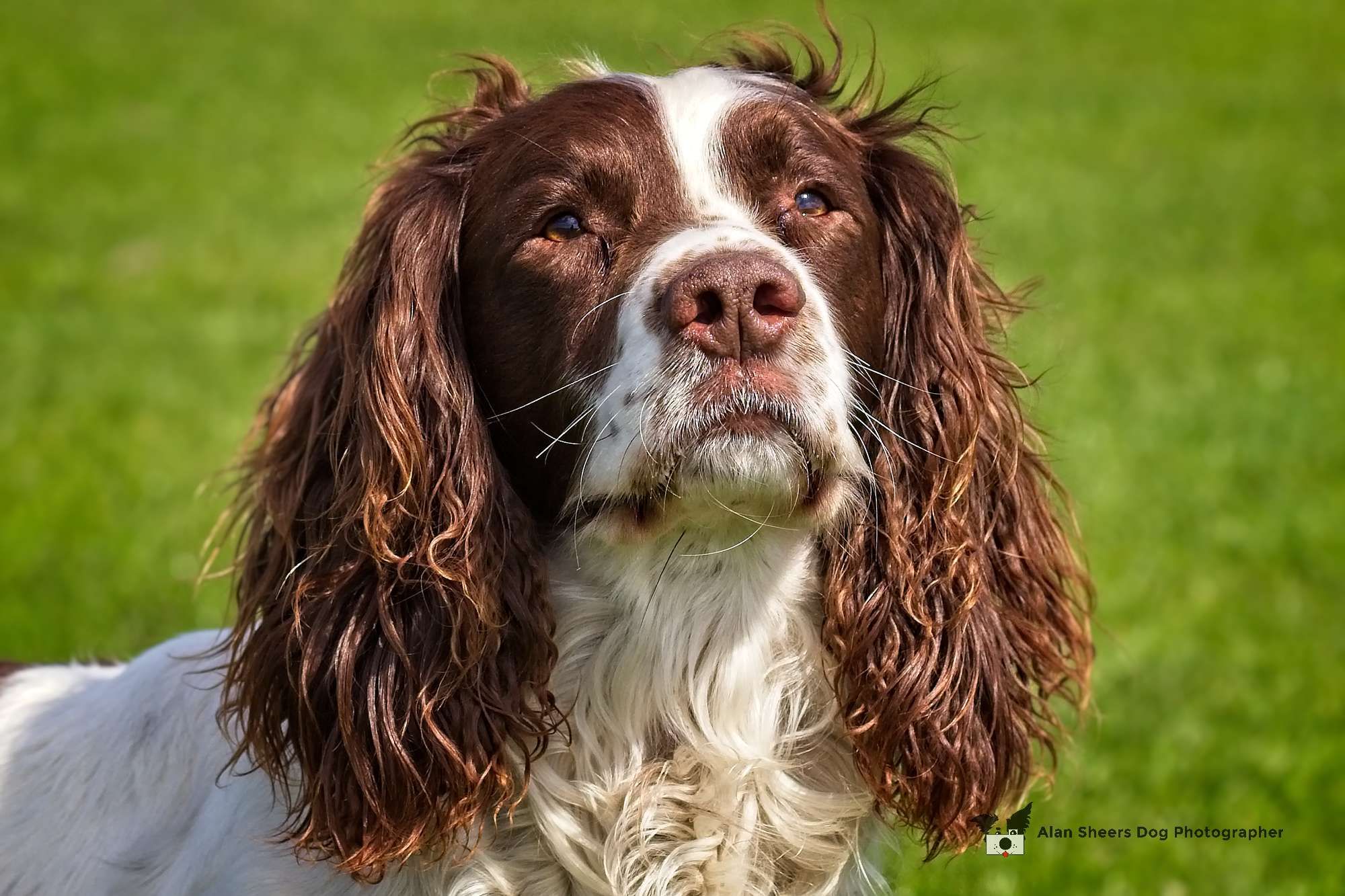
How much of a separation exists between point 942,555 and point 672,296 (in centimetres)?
98

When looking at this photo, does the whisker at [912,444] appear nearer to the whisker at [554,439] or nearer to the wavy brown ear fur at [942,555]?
the wavy brown ear fur at [942,555]

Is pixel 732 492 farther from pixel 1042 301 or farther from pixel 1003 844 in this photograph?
pixel 1042 301

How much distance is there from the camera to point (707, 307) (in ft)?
10.1

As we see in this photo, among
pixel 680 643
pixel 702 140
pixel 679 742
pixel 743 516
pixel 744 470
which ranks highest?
pixel 702 140

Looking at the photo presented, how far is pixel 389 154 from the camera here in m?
4.18

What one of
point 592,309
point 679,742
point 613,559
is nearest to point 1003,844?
point 679,742

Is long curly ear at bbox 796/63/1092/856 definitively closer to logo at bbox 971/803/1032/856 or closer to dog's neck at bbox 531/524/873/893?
dog's neck at bbox 531/524/873/893

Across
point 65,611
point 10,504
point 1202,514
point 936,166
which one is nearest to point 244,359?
point 10,504

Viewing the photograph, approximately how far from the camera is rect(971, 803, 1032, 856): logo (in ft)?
14.6

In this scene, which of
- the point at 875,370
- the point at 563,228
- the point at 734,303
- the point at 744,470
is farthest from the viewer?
the point at 875,370

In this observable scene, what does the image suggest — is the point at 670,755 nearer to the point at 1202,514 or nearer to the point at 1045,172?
the point at 1202,514

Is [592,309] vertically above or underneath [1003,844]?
above

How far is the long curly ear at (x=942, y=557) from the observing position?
3.57 meters

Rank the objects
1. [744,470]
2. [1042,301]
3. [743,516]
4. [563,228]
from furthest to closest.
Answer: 1. [1042,301]
2. [563,228]
3. [743,516]
4. [744,470]
